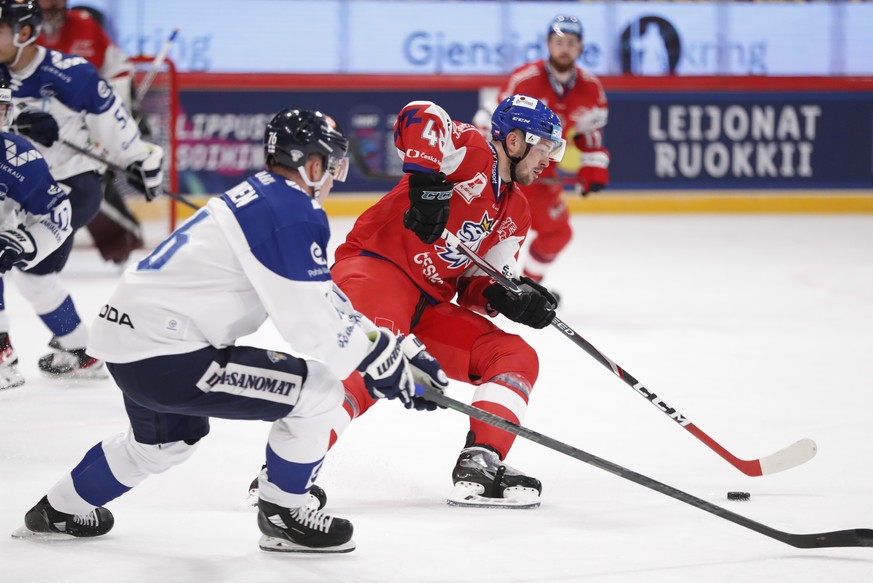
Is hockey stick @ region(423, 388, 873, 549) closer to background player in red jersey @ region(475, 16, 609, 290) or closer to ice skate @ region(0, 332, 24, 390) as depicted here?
ice skate @ region(0, 332, 24, 390)

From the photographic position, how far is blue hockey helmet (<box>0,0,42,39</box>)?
4289 millimetres

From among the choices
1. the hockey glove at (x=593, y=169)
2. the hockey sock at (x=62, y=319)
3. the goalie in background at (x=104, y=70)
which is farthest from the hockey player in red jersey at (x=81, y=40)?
the hockey glove at (x=593, y=169)

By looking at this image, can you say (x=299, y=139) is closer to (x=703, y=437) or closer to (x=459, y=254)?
(x=459, y=254)

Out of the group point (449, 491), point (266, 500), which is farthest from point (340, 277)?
point (266, 500)

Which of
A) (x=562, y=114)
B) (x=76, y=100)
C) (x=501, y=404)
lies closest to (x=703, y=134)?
(x=562, y=114)

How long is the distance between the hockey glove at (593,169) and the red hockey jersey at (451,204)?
9.10 ft

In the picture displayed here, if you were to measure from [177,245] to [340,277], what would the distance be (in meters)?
0.93

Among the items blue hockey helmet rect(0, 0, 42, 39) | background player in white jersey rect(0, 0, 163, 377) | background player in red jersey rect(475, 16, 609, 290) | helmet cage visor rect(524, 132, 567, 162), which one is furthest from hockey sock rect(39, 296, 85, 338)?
background player in red jersey rect(475, 16, 609, 290)

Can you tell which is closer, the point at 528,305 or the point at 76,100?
the point at 528,305

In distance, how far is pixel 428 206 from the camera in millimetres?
3340

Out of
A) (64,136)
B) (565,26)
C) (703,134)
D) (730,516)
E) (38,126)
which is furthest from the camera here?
(703,134)

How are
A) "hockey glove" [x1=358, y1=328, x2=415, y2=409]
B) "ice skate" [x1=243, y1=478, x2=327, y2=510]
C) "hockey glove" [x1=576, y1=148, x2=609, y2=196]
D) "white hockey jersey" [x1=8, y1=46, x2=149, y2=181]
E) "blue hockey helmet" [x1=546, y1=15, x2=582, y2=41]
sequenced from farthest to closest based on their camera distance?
1. "hockey glove" [x1=576, y1=148, x2=609, y2=196]
2. "blue hockey helmet" [x1=546, y1=15, x2=582, y2=41]
3. "white hockey jersey" [x1=8, y1=46, x2=149, y2=181]
4. "ice skate" [x1=243, y1=478, x2=327, y2=510]
5. "hockey glove" [x1=358, y1=328, x2=415, y2=409]

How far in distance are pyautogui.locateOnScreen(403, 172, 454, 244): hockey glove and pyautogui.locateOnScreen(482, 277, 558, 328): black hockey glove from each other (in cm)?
29

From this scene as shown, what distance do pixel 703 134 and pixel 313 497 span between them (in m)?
7.56
